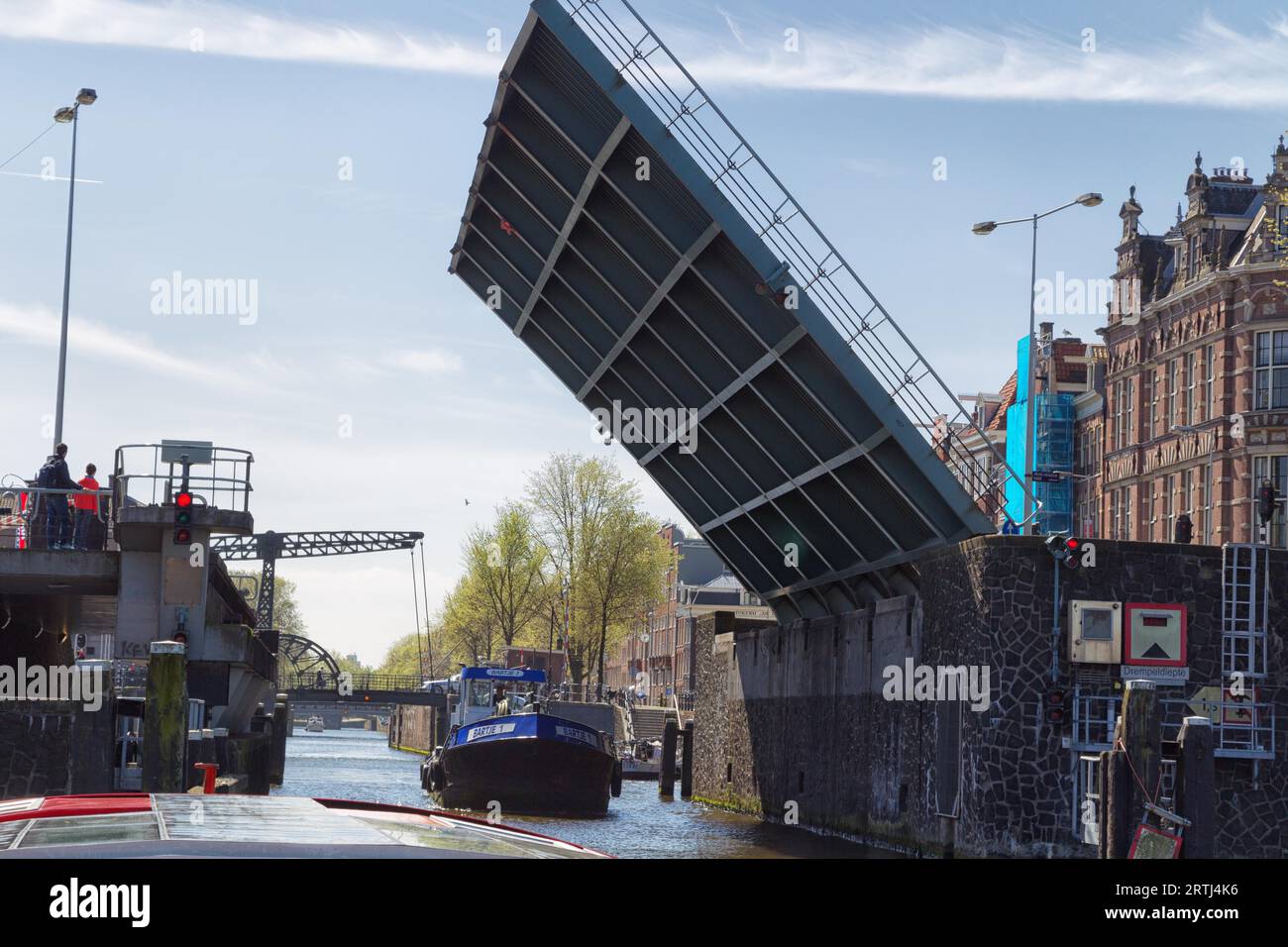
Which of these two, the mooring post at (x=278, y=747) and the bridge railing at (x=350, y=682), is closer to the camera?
the mooring post at (x=278, y=747)

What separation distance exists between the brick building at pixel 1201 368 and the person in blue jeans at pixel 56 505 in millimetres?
22978

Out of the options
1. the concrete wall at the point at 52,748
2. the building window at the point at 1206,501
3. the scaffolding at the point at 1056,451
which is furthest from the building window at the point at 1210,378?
the concrete wall at the point at 52,748

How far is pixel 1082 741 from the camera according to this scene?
18.2 metres

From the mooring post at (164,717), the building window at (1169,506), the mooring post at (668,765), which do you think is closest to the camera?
the mooring post at (164,717)

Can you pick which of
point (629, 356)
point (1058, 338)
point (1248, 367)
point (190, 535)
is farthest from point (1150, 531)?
point (190, 535)

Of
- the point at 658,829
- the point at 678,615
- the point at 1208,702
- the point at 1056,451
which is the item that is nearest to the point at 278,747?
the point at 658,829

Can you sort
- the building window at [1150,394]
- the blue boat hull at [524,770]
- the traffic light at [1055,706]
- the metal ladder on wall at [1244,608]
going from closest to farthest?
the traffic light at [1055,706] → the metal ladder on wall at [1244,608] → the blue boat hull at [524,770] → the building window at [1150,394]

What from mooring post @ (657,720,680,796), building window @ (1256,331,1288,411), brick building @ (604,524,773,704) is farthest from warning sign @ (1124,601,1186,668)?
brick building @ (604,524,773,704)

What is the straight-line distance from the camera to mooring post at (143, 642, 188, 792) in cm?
1631

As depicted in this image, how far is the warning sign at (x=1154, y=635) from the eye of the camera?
18.3 m

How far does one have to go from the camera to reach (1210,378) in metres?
37.8

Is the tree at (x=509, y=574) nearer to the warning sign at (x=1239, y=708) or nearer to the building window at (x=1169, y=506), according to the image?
the building window at (x=1169, y=506)
